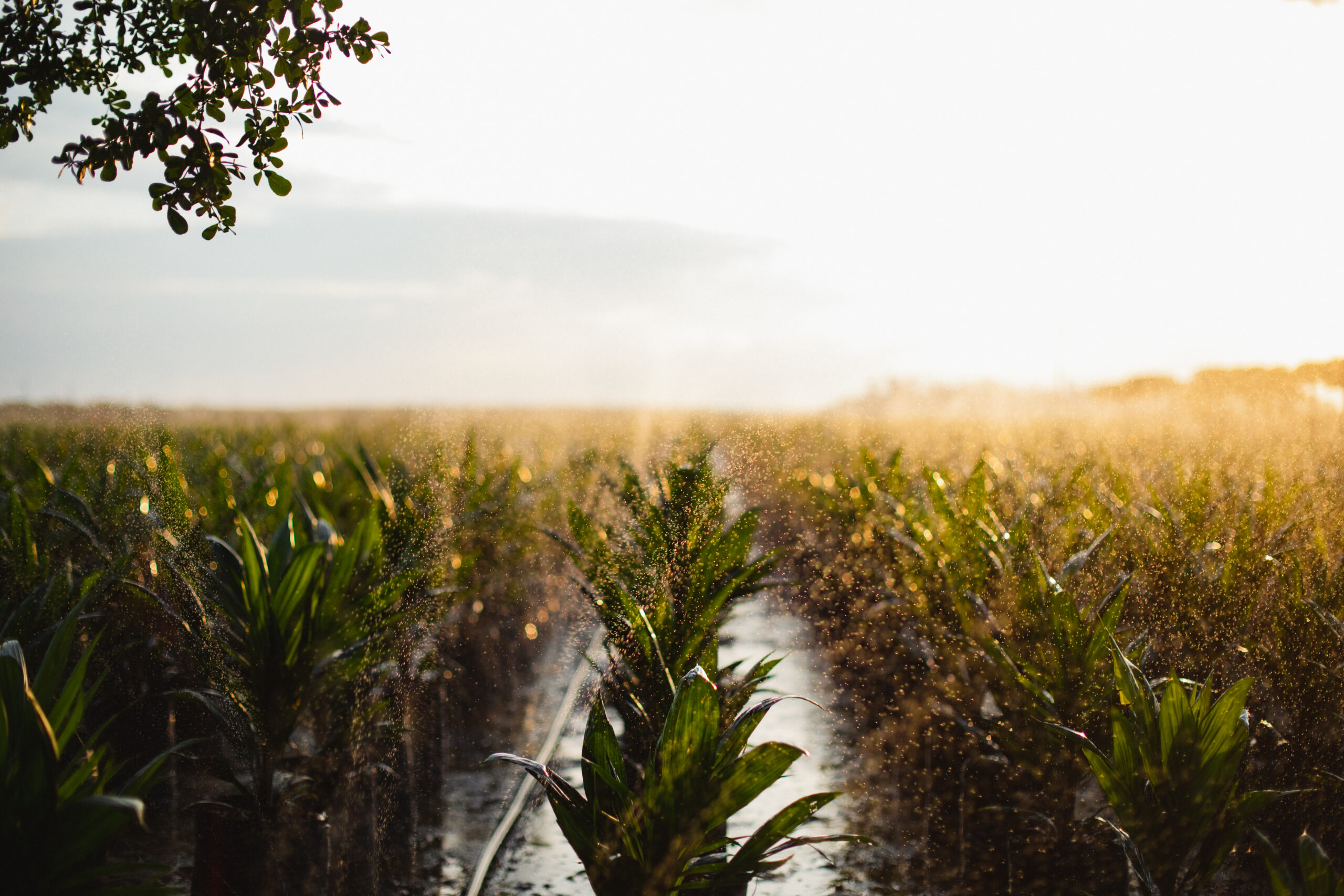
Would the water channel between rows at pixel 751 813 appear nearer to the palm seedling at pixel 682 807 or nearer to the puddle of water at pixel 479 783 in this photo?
the puddle of water at pixel 479 783

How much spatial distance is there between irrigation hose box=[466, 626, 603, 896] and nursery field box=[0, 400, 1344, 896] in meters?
0.02

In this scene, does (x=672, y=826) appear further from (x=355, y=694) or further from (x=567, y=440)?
(x=567, y=440)

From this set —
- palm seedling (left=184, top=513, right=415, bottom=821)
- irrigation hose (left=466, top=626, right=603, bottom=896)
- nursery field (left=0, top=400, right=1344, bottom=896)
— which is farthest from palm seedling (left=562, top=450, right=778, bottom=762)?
palm seedling (left=184, top=513, right=415, bottom=821)

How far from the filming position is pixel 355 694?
105 inches

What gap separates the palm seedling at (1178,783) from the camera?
1678 millimetres

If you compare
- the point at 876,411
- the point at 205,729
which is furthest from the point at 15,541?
the point at 876,411

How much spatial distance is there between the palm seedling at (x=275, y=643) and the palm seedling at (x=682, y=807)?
0.82 meters

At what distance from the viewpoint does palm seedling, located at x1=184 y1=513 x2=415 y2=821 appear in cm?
217

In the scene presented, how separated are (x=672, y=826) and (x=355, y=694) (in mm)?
1436

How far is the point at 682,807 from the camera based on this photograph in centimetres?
162

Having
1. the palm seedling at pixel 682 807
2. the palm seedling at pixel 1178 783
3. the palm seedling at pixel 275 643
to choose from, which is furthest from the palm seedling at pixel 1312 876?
the palm seedling at pixel 275 643

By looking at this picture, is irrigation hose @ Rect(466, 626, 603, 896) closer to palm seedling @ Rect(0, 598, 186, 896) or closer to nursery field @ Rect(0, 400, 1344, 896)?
nursery field @ Rect(0, 400, 1344, 896)

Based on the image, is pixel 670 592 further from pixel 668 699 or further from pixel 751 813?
pixel 751 813

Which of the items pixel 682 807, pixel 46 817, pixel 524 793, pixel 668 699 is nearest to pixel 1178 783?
pixel 682 807
